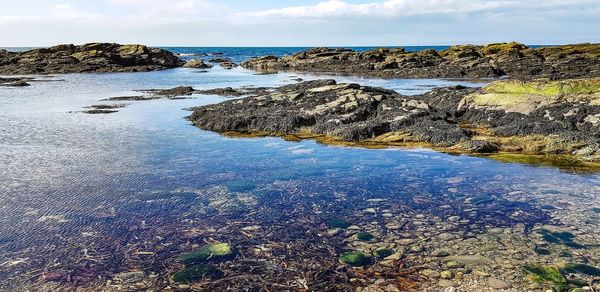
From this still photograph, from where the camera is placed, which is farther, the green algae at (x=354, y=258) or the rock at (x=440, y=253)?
the rock at (x=440, y=253)

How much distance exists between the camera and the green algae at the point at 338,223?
8.26 metres

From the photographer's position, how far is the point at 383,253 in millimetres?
7133

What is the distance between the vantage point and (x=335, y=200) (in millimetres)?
9703

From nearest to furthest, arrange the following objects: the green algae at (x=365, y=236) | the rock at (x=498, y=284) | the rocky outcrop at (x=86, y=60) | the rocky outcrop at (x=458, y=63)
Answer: the rock at (x=498, y=284), the green algae at (x=365, y=236), the rocky outcrop at (x=458, y=63), the rocky outcrop at (x=86, y=60)

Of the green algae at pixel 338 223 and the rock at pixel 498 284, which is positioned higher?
the rock at pixel 498 284

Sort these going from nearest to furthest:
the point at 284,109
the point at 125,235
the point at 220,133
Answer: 1. the point at 125,235
2. the point at 220,133
3. the point at 284,109

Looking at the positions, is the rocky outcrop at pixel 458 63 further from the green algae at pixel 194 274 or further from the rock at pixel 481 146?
the green algae at pixel 194 274

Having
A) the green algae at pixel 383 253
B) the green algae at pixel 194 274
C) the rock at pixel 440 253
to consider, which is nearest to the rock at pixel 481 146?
the rock at pixel 440 253

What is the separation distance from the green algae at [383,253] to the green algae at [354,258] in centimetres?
19

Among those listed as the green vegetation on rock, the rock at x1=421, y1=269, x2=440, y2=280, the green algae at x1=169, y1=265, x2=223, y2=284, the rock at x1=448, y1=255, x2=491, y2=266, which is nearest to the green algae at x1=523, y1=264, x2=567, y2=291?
the rock at x1=448, y1=255, x2=491, y2=266

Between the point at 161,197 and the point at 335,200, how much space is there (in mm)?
3708

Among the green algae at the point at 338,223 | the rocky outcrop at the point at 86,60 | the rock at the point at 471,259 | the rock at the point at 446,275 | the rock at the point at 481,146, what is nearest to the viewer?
the rock at the point at 446,275

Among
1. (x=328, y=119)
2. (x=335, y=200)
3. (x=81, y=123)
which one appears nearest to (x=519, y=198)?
(x=335, y=200)

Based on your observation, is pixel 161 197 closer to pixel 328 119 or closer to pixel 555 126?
pixel 328 119
